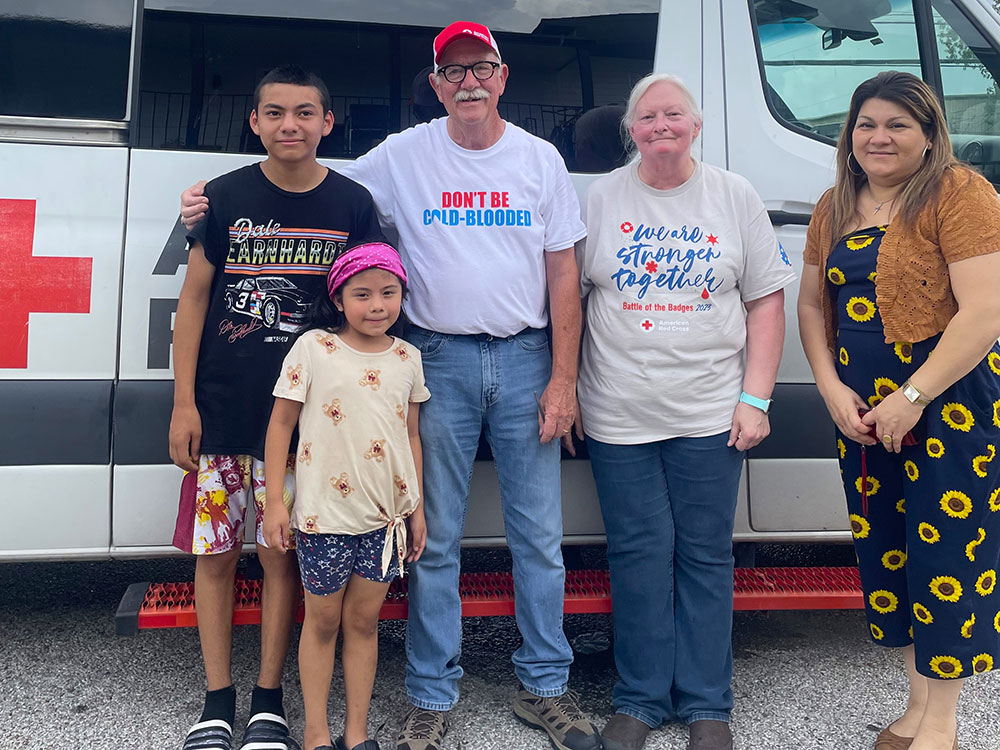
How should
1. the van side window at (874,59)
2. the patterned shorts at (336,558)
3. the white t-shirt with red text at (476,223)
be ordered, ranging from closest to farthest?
the patterned shorts at (336,558) < the white t-shirt with red text at (476,223) < the van side window at (874,59)

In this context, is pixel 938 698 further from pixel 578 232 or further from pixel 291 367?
pixel 291 367

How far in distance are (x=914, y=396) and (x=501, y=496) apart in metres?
1.11

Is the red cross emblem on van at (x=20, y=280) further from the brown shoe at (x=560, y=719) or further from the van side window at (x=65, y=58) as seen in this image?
the brown shoe at (x=560, y=719)

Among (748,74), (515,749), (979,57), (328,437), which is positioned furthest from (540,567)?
(979,57)

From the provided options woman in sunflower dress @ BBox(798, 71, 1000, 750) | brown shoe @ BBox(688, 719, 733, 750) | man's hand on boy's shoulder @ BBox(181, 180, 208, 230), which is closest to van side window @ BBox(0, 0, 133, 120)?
man's hand on boy's shoulder @ BBox(181, 180, 208, 230)

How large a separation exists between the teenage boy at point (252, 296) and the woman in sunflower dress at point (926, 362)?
1278mm

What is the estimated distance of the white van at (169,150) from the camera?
248cm

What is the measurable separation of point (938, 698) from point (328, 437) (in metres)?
1.69

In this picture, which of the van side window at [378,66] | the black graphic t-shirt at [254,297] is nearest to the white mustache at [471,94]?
the van side window at [378,66]

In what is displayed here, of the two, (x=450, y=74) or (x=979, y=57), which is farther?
(x=979, y=57)

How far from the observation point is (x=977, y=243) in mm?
2131

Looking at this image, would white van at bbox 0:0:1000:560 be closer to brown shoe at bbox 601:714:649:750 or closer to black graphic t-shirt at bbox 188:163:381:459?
black graphic t-shirt at bbox 188:163:381:459

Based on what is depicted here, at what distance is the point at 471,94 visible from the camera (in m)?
2.36

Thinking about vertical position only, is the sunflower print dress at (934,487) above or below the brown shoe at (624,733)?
above
